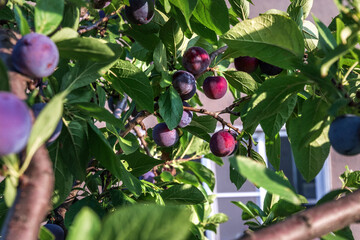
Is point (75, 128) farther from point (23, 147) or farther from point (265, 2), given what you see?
point (265, 2)

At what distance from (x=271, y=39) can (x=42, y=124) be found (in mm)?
402

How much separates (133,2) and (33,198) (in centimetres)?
68

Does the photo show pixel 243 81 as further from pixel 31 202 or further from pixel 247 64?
pixel 31 202

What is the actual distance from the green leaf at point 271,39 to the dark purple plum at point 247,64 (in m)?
0.26

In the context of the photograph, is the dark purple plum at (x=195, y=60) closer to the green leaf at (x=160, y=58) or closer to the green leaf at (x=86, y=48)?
the green leaf at (x=160, y=58)

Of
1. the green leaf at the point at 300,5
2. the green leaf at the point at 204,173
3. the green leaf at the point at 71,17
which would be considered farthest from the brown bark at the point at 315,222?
the green leaf at the point at 204,173

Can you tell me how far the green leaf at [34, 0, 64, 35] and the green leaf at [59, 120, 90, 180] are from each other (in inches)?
6.4

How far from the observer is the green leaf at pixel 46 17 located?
0.44 m

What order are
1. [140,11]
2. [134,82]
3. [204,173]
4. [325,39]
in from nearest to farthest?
[325,39], [134,82], [140,11], [204,173]

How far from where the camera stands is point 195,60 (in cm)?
90

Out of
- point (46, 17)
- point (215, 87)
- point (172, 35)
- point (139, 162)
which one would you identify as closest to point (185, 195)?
point (139, 162)

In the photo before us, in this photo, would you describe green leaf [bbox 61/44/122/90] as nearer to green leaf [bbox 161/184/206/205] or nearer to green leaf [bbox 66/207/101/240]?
green leaf [bbox 66/207/101/240]

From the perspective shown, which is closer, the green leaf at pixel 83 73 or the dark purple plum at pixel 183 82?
the green leaf at pixel 83 73

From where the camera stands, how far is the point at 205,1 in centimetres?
78
